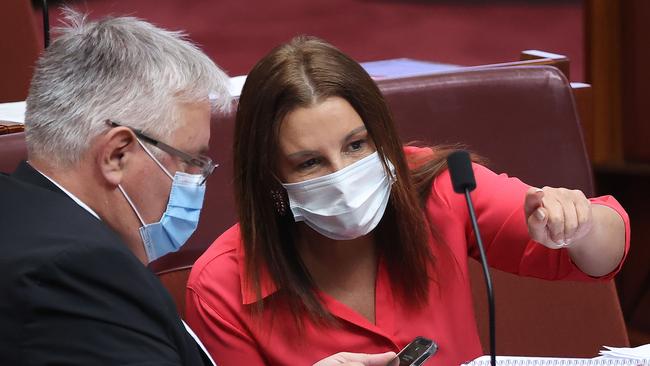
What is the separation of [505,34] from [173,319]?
16.4 feet

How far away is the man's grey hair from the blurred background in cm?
147

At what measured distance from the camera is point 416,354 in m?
1.46

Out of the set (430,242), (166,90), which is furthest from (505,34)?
(166,90)

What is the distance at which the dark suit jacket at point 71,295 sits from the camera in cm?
112

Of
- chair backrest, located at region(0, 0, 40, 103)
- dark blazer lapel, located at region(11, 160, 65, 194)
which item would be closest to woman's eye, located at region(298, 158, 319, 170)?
dark blazer lapel, located at region(11, 160, 65, 194)

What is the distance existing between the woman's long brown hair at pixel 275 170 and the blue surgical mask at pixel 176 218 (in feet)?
0.46

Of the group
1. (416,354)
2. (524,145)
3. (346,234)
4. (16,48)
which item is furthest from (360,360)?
(16,48)

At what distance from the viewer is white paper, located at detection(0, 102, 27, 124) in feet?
6.80

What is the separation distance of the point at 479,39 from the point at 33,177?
4.88 metres

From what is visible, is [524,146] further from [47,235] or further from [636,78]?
[47,235]

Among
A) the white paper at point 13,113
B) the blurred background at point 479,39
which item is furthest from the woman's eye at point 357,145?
the blurred background at point 479,39

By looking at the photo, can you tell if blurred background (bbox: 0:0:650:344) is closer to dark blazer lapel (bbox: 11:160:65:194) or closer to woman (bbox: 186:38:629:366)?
woman (bbox: 186:38:629:366)

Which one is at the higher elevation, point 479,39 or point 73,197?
point 73,197

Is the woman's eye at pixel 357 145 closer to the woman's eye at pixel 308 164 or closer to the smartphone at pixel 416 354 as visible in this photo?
the woman's eye at pixel 308 164
